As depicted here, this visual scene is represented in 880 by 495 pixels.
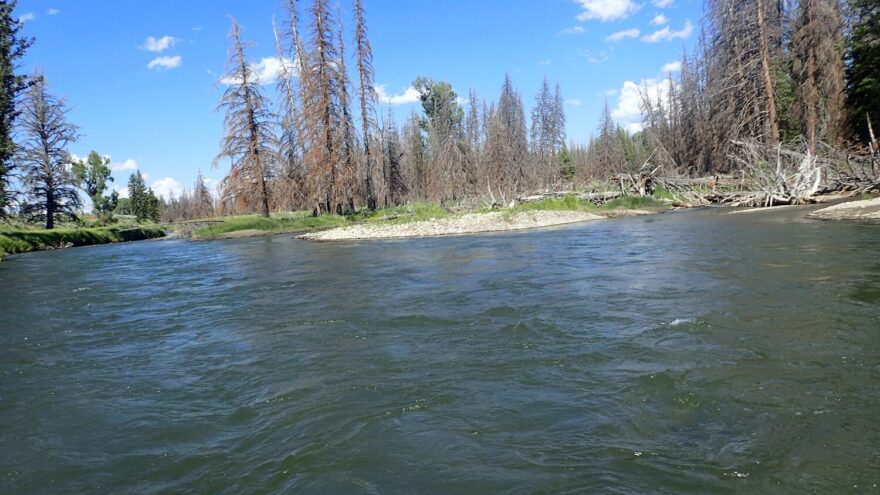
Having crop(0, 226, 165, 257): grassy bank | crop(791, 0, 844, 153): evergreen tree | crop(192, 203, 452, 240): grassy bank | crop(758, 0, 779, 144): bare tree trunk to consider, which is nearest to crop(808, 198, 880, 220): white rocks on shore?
crop(758, 0, 779, 144): bare tree trunk

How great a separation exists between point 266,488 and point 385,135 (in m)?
61.3

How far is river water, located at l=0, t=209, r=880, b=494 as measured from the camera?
3201mm

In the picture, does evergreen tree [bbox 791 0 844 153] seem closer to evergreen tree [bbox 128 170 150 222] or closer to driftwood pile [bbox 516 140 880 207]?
driftwood pile [bbox 516 140 880 207]

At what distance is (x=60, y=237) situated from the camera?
33719 millimetres

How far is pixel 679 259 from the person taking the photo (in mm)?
10977

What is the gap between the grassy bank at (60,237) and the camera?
99.6ft

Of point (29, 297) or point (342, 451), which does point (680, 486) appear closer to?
point (342, 451)

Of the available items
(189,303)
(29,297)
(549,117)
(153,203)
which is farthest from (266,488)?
(153,203)

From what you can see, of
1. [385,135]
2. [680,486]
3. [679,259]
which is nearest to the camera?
[680,486]

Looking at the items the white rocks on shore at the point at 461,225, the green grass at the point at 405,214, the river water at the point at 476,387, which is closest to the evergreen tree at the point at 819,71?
the white rocks on shore at the point at 461,225

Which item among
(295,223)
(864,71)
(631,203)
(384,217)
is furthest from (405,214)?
(864,71)

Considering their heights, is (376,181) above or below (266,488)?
above

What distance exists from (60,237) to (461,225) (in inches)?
1141

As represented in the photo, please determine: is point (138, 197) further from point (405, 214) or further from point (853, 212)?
point (853, 212)
